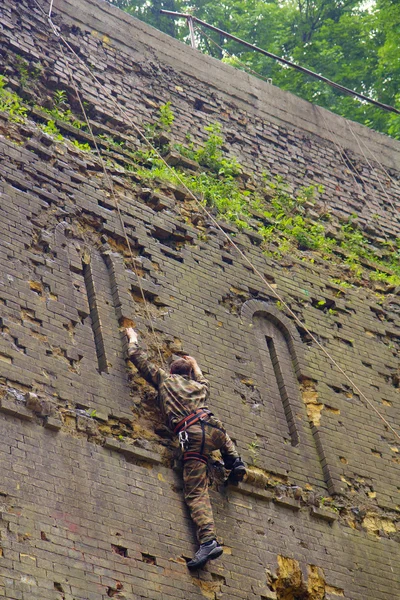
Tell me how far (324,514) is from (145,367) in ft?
7.41

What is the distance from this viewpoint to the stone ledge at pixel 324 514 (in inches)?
411

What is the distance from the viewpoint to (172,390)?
9.77m

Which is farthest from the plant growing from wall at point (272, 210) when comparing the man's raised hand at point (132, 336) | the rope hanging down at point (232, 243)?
the man's raised hand at point (132, 336)

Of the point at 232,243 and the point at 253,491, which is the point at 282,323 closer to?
the point at 232,243

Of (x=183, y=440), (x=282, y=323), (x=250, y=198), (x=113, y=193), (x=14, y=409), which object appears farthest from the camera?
(x=250, y=198)

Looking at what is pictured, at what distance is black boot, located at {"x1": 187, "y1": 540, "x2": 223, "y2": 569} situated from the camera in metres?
8.85

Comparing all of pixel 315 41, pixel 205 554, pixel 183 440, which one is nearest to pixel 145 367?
pixel 183 440

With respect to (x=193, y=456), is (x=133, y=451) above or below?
below

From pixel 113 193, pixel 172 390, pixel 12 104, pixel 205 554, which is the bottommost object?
pixel 205 554

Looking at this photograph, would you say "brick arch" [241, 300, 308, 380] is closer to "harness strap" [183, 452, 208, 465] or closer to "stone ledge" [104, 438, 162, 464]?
"harness strap" [183, 452, 208, 465]

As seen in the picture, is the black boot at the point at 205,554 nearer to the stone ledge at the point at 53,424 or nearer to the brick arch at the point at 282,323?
the stone ledge at the point at 53,424

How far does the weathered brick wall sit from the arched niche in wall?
0.03m

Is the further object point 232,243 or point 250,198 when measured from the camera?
point 250,198

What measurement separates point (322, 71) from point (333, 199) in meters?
8.27
